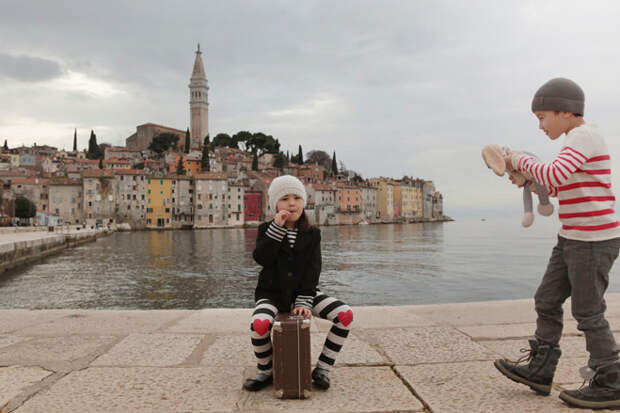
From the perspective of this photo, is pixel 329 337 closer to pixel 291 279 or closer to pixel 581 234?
pixel 291 279

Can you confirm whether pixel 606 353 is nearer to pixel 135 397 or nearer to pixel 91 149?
pixel 135 397

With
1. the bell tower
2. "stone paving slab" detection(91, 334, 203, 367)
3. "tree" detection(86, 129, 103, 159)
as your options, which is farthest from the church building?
"stone paving slab" detection(91, 334, 203, 367)

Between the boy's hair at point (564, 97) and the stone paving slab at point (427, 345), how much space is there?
1.52 meters

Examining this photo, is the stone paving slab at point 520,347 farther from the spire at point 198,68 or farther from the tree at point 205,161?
the spire at point 198,68

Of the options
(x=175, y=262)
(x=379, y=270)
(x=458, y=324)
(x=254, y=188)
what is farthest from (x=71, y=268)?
(x=254, y=188)

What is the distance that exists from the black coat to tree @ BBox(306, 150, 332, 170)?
118817 millimetres

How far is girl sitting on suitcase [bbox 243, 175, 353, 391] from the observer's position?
246 centimetres

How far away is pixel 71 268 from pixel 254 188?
60.0 metres

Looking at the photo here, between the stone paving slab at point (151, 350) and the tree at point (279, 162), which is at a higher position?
the tree at point (279, 162)

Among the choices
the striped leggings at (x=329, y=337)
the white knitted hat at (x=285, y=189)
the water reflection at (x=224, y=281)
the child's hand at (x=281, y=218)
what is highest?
the white knitted hat at (x=285, y=189)

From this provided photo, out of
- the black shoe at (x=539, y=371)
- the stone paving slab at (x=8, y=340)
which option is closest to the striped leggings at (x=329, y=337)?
the black shoe at (x=539, y=371)

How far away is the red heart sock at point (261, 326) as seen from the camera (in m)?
2.35

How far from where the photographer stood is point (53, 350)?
3080 millimetres

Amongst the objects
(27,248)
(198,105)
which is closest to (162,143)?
(198,105)
